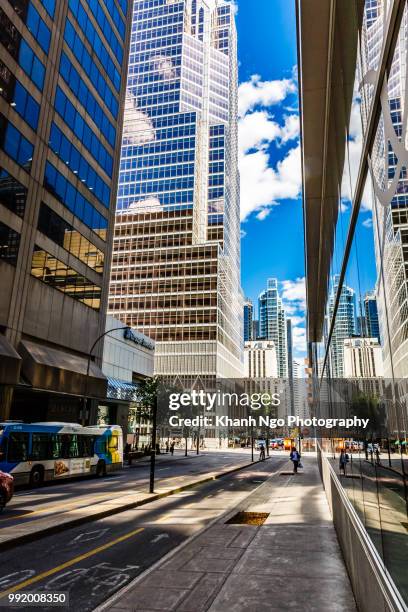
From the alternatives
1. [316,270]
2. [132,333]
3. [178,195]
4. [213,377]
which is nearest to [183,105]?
[178,195]

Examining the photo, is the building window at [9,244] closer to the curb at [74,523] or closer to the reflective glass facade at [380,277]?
the curb at [74,523]

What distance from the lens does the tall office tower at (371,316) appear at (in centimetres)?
417

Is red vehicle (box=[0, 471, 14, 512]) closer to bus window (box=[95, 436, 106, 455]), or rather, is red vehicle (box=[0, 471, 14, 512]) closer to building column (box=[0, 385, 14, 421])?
building column (box=[0, 385, 14, 421])

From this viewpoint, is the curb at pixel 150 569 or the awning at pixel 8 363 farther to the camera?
the awning at pixel 8 363

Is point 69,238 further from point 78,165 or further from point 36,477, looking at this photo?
point 36,477

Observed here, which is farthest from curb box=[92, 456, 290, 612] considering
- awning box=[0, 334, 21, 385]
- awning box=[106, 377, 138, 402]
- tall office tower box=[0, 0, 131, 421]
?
awning box=[106, 377, 138, 402]

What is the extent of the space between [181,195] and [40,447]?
107542mm

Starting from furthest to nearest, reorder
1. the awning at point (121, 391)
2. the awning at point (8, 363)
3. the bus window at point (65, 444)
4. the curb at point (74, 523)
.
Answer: the awning at point (121, 391)
the bus window at point (65, 444)
the awning at point (8, 363)
the curb at point (74, 523)

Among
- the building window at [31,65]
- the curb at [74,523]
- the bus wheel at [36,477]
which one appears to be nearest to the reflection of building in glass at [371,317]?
the curb at [74,523]

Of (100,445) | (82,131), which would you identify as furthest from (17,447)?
(82,131)

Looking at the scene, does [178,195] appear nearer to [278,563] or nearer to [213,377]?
[213,377]

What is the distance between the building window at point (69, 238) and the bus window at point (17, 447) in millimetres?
15249

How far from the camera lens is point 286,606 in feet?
19.2

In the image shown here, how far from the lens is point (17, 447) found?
2016cm
